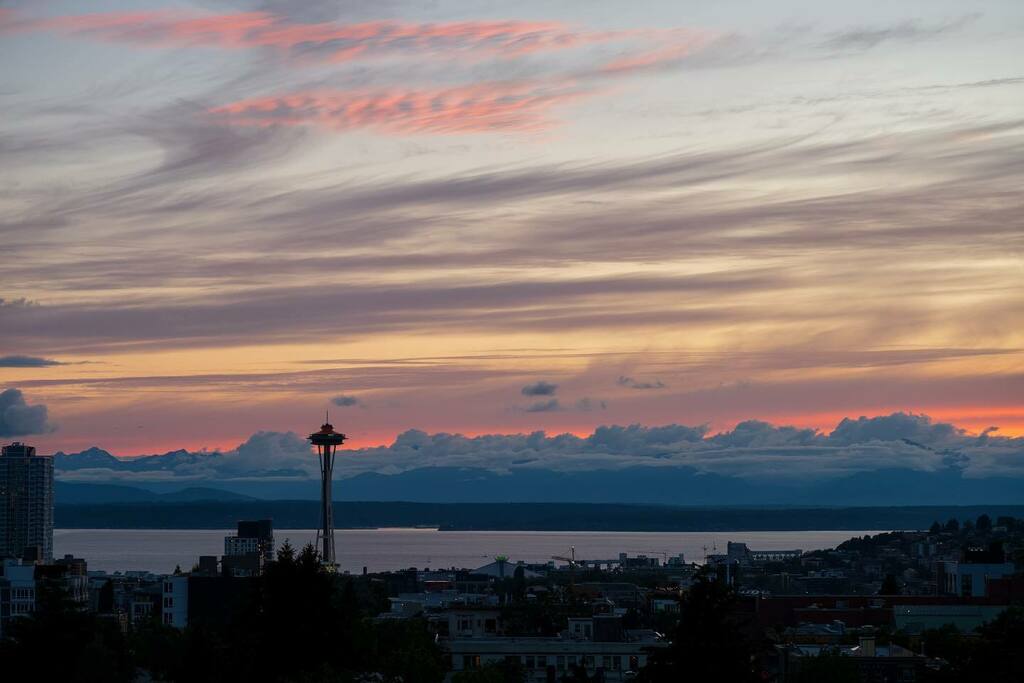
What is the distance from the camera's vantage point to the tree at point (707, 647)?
166ft

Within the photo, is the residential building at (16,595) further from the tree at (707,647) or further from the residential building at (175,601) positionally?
the tree at (707,647)

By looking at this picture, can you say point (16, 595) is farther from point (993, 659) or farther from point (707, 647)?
point (707, 647)

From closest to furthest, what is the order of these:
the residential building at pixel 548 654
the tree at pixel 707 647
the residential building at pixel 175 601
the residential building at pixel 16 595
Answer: the tree at pixel 707 647 → the residential building at pixel 548 654 → the residential building at pixel 175 601 → the residential building at pixel 16 595

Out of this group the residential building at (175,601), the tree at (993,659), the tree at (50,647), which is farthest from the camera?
the residential building at (175,601)

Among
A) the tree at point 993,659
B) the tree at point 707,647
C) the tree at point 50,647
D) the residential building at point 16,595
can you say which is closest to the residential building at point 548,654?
the tree at point 993,659

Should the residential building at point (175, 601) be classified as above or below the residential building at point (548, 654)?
above

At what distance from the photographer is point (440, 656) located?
353ft

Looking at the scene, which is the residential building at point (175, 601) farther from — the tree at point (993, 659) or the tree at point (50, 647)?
the tree at point (993, 659)

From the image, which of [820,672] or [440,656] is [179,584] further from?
[820,672]

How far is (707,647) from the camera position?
2004 inches

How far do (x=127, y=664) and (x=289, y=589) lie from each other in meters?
39.9

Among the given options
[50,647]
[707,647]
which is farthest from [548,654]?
[707,647]

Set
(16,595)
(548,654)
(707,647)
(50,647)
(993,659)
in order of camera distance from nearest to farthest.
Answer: (707,647) < (993,659) < (50,647) < (548,654) < (16,595)

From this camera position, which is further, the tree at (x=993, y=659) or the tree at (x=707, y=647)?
the tree at (x=993, y=659)
